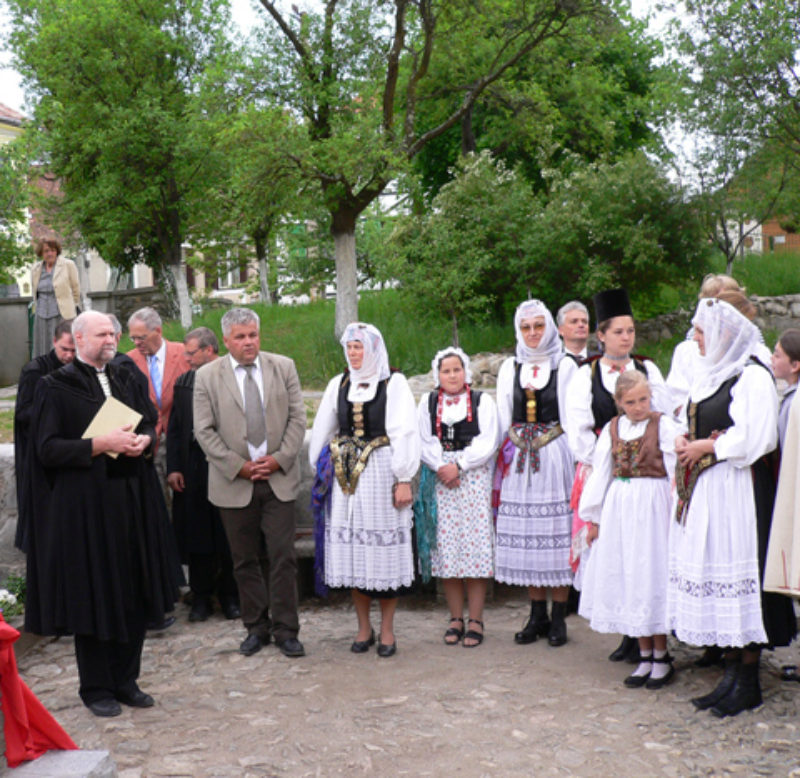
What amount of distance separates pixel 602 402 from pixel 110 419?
2771 mm

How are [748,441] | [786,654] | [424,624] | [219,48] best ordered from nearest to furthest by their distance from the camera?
[748,441] < [786,654] < [424,624] < [219,48]

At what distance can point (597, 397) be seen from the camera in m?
5.83

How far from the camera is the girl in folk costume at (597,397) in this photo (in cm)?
578

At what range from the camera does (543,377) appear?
616cm

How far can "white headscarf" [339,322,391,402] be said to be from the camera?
6.05 meters

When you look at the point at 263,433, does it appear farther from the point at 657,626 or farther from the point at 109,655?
the point at 657,626

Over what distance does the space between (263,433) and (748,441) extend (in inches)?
113

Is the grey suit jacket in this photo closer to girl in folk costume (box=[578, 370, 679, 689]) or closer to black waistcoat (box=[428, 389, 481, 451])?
black waistcoat (box=[428, 389, 481, 451])

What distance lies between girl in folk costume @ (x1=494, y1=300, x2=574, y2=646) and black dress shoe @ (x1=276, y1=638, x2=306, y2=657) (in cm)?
128

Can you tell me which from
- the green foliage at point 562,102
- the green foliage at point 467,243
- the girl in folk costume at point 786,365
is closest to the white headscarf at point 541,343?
the girl in folk costume at point 786,365

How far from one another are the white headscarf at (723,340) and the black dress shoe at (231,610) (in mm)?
Result: 3563

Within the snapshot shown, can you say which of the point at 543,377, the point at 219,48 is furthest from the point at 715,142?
the point at 543,377

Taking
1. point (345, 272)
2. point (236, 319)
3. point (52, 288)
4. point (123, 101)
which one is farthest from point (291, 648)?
point (123, 101)

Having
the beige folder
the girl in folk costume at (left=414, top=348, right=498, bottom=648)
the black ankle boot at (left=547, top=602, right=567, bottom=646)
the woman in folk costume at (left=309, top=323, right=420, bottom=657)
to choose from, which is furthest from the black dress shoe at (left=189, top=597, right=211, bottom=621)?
the black ankle boot at (left=547, top=602, right=567, bottom=646)
